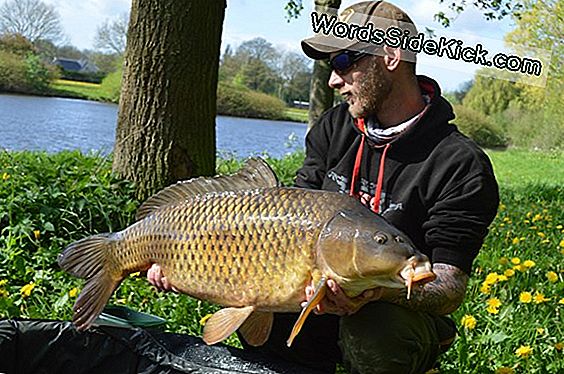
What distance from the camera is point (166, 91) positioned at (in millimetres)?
3896

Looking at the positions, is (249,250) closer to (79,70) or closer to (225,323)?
(225,323)

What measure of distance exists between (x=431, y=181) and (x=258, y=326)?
24.0 inches

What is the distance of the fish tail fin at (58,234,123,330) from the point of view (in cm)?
195

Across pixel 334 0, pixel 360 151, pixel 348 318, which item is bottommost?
pixel 348 318

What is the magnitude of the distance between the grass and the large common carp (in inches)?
27.3

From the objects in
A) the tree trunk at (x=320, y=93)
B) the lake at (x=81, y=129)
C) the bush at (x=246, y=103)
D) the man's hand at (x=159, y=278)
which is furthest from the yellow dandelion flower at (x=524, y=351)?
the bush at (x=246, y=103)

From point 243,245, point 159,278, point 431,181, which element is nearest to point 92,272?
point 159,278

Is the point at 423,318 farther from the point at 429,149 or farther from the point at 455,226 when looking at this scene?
the point at 429,149

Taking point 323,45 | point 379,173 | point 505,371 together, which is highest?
point 323,45

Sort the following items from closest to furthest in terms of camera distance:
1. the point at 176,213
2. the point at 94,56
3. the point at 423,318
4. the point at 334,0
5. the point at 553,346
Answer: the point at 176,213 → the point at 423,318 → the point at 553,346 → the point at 334,0 → the point at 94,56

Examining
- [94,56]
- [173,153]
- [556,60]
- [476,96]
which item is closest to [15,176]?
[173,153]

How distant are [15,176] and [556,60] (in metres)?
13.6

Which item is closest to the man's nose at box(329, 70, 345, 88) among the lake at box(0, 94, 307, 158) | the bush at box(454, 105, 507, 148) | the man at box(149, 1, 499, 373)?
the man at box(149, 1, 499, 373)

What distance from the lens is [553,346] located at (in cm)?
237
